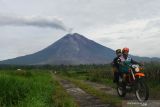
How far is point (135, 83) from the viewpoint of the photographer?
41.9 ft

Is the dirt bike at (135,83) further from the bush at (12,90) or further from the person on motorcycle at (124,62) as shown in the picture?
the bush at (12,90)

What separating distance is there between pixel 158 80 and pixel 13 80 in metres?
8.36

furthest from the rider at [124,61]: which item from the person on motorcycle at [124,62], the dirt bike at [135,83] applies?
the dirt bike at [135,83]

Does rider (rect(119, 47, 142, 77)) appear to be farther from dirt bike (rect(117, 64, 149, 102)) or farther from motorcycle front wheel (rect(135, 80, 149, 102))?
motorcycle front wheel (rect(135, 80, 149, 102))

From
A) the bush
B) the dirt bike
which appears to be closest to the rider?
the dirt bike

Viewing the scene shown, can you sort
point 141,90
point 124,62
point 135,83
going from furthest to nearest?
1. point 124,62
2. point 135,83
3. point 141,90

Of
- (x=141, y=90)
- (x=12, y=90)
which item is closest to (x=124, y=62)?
(x=141, y=90)

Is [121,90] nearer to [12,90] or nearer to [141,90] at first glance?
[141,90]

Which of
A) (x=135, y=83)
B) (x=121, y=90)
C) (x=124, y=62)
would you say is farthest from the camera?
(x=121, y=90)

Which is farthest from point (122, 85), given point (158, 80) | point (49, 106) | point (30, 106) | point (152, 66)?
point (152, 66)

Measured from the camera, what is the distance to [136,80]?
41.6 ft

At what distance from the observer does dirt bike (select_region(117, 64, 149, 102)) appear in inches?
484

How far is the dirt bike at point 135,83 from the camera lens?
1230cm

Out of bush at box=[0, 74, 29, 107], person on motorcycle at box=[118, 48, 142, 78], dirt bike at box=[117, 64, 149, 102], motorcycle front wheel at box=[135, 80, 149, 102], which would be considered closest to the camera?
motorcycle front wheel at box=[135, 80, 149, 102]
